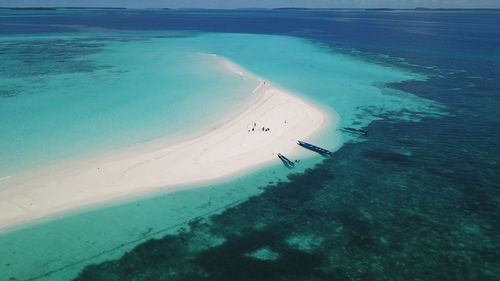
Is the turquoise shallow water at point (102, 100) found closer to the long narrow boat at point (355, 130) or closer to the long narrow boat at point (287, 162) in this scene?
the long narrow boat at point (287, 162)

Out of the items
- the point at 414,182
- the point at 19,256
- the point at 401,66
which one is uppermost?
the point at 401,66

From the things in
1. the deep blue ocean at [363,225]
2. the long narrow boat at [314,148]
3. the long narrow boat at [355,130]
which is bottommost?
the deep blue ocean at [363,225]

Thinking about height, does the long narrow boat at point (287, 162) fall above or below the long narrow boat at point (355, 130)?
below

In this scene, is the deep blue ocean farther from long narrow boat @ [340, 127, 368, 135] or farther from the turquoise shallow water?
the turquoise shallow water

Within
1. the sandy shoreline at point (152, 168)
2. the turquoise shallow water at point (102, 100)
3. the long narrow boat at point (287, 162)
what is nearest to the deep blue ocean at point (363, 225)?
the long narrow boat at point (287, 162)

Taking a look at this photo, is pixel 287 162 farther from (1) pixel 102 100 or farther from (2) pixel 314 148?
(1) pixel 102 100

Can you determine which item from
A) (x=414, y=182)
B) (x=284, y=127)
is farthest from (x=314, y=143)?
(x=414, y=182)

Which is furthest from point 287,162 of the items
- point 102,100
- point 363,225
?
point 102,100

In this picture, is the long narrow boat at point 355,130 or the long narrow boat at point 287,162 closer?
the long narrow boat at point 287,162

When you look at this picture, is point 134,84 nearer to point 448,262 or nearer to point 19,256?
point 19,256
